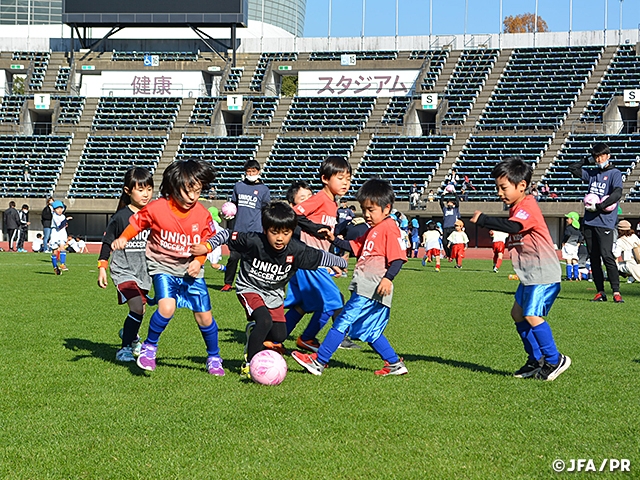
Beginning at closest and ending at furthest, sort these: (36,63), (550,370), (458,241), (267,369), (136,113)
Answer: (267,369) < (550,370) < (458,241) < (136,113) < (36,63)

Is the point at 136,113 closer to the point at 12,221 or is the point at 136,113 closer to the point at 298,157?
the point at 298,157

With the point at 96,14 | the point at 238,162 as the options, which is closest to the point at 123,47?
the point at 96,14

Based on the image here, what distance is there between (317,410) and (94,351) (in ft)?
10.7

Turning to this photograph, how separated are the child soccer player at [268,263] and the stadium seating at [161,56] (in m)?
42.3

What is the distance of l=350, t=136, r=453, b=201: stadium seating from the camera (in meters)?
38.6

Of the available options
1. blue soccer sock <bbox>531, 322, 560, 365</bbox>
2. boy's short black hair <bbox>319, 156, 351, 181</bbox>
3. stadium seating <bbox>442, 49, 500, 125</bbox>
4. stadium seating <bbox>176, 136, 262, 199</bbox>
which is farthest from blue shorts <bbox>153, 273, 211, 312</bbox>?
stadium seating <bbox>442, 49, 500, 125</bbox>

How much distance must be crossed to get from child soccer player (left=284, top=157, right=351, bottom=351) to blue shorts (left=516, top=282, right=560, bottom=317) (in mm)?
1814

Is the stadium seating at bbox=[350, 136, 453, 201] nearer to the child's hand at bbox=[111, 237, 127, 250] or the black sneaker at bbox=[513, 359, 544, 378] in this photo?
the black sneaker at bbox=[513, 359, 544, 378]

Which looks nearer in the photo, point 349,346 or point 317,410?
point 317,410

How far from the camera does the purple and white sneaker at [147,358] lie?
21.6 ft

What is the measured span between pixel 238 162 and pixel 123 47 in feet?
45.1

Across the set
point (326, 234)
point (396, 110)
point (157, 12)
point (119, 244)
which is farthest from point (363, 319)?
point (157, 12)

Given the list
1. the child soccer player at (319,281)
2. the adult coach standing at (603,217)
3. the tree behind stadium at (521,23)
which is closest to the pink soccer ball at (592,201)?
the adult coach standing at (603,217)

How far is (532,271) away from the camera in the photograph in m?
6.74
